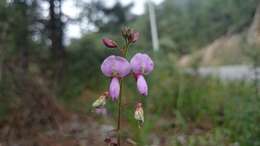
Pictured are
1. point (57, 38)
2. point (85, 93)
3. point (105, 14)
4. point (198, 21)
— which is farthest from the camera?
point (198, 21)

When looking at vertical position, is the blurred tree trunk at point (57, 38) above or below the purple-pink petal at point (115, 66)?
above

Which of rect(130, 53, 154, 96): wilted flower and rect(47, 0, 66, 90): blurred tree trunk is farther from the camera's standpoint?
rect(47, 0, 66, 90): blurred tree trunk

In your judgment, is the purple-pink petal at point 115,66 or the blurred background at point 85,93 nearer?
the purple-pink petal at point 115,66

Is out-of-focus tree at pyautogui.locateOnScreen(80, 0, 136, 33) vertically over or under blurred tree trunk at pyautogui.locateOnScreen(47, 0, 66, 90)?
over

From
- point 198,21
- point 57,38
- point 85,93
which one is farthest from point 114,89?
point 198,21

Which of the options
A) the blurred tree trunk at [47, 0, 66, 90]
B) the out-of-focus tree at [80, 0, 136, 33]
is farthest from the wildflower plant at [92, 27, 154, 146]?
the out-of-focus tree at [80, 0, 136, 33]

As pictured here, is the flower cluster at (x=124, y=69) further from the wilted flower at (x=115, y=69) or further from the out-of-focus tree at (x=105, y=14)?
the out-of-focus tree at (x=105, y=14)

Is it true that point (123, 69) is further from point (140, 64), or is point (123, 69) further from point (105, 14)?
point (105, 14)

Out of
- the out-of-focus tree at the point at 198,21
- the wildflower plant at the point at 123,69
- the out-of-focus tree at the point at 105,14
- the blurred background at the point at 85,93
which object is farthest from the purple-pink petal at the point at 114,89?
the out-of-focus tree at the point at 198,21

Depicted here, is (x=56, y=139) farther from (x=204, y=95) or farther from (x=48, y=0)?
(x=204, y=95)

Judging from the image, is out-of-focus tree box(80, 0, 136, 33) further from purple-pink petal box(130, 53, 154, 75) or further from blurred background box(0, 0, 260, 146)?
purple-pink petal box(130, 53, 154, 75)
